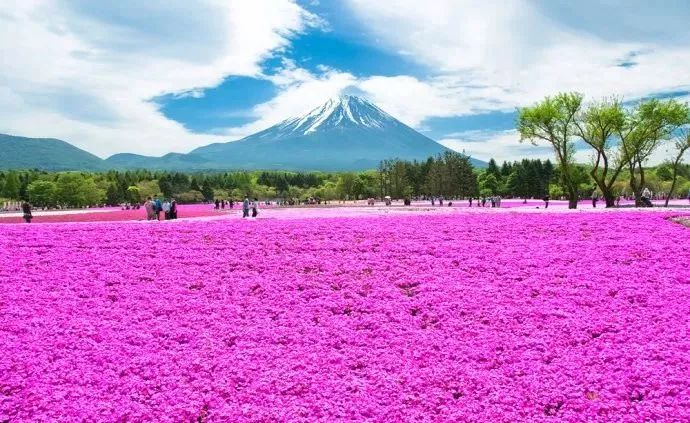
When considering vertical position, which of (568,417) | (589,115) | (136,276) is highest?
(589,115)

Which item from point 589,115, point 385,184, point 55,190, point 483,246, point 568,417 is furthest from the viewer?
point 385,184

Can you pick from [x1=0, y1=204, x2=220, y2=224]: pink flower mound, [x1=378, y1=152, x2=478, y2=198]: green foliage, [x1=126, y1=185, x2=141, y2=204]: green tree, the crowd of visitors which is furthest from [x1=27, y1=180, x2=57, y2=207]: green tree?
the crowd of visitors

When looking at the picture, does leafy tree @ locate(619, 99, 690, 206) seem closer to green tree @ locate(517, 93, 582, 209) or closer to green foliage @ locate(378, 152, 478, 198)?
green tree @ locate(517, 93, 582, 209)

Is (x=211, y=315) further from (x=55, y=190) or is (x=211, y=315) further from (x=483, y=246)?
(x=55, y=190)

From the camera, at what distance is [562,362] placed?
10000mm

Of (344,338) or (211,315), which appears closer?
(344,338)

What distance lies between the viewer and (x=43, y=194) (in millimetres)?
130250

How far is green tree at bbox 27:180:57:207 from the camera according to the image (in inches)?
5113

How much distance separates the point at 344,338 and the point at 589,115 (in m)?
52.4

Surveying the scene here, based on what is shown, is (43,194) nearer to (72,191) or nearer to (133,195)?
(72,191)

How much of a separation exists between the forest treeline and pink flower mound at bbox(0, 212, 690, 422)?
103 metres

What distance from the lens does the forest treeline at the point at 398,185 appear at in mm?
131500

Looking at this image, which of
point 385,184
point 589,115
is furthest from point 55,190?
point 589,115

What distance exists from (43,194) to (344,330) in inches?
5514
